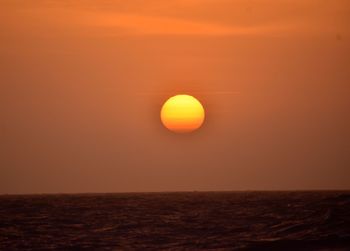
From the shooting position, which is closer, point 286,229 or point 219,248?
point 219,248

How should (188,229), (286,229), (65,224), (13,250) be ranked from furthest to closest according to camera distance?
(65,224) → (188,229) → (286,229) → (13,250)

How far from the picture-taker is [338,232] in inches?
1911

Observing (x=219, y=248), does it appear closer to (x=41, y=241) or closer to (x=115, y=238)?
(x=115, y=238)

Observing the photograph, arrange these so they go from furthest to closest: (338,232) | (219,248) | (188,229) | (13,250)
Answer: (188,229) → (338,232) → (13,250) → (219,248)

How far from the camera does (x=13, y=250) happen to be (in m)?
43.3

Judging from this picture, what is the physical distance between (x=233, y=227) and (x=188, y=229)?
4350 millimetres

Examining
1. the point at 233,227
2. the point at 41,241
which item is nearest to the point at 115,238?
the point at 41,241

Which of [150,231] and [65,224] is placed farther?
[65,224]

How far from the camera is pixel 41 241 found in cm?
4894

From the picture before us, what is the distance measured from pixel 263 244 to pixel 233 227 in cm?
1601

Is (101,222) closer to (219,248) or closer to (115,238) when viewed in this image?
(115,238)

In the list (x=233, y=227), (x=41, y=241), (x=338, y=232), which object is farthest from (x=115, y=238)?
(x=338, y=232)

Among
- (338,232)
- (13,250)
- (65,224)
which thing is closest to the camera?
(13,250)

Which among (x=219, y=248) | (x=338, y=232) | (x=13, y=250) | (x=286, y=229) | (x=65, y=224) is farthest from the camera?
(x=65, y=224)
